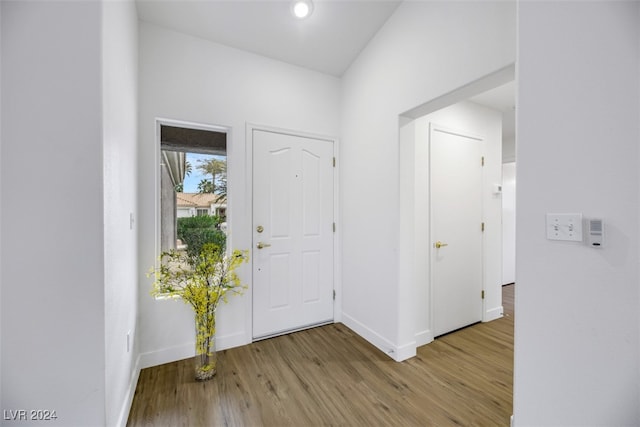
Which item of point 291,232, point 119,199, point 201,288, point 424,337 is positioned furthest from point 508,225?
point 119,199

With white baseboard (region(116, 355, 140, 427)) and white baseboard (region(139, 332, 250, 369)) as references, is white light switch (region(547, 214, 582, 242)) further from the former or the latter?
white baseboard (region(139, 332, 250, 369))

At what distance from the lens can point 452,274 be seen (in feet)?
8.91

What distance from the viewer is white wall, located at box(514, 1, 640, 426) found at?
89 centimetres

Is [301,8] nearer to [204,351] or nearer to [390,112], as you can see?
[390,112]

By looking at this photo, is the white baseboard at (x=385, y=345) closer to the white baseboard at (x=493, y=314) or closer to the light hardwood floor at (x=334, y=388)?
the light hardwood floor at (x=334, y=388)

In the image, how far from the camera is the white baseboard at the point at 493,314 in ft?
9.60

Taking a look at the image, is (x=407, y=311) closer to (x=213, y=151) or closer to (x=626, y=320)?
(x=626, y=320)

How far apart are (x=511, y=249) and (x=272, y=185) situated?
4179 mm

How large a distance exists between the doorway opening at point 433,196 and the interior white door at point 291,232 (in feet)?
3.05

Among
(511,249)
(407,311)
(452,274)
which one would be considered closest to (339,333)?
(407,311)

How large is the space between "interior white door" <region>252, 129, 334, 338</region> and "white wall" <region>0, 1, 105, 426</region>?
144 centimetres

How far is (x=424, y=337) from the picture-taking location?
2.46 meters

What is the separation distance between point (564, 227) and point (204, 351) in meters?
2.31

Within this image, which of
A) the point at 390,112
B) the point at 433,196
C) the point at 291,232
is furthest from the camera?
the point at 291,232
